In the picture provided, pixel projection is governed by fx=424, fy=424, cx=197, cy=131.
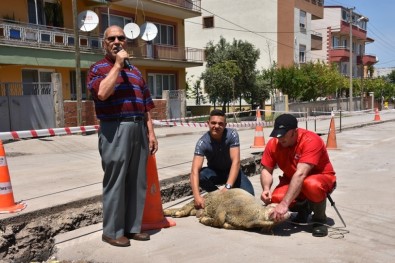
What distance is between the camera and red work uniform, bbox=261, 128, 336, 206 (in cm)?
412

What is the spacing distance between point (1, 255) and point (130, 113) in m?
1.73

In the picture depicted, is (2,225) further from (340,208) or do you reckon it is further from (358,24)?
(358,24)

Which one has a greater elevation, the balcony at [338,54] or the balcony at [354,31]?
the balcony at [354,31]

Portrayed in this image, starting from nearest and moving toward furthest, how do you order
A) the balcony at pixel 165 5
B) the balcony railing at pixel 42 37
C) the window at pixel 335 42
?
1. the balcony railing at pixel 42 37
2. the balcony at pixel 165 5
3. the window at pixel 335 42

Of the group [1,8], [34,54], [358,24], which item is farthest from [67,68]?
[358,24]

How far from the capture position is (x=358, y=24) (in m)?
62.2

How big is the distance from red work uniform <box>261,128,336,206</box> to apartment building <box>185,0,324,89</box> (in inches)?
1325

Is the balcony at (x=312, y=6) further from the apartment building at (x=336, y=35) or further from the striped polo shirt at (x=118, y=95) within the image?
the striped polo shirt at (x=118, y=95)

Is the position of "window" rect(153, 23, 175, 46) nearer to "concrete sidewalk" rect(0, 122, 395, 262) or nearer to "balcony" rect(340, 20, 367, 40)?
"concrete sidewalk" rect(0, 122, 395, 262)

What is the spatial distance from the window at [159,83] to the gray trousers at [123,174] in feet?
74.4

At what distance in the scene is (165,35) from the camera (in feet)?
90.0

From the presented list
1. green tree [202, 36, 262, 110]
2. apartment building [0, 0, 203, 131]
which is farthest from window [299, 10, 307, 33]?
apartment building [0, 0, 203, 131]

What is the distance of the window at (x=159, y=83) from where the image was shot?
26.5 meters

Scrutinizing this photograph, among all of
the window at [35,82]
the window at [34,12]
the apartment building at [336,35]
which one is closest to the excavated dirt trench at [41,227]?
the window at [35,82]
